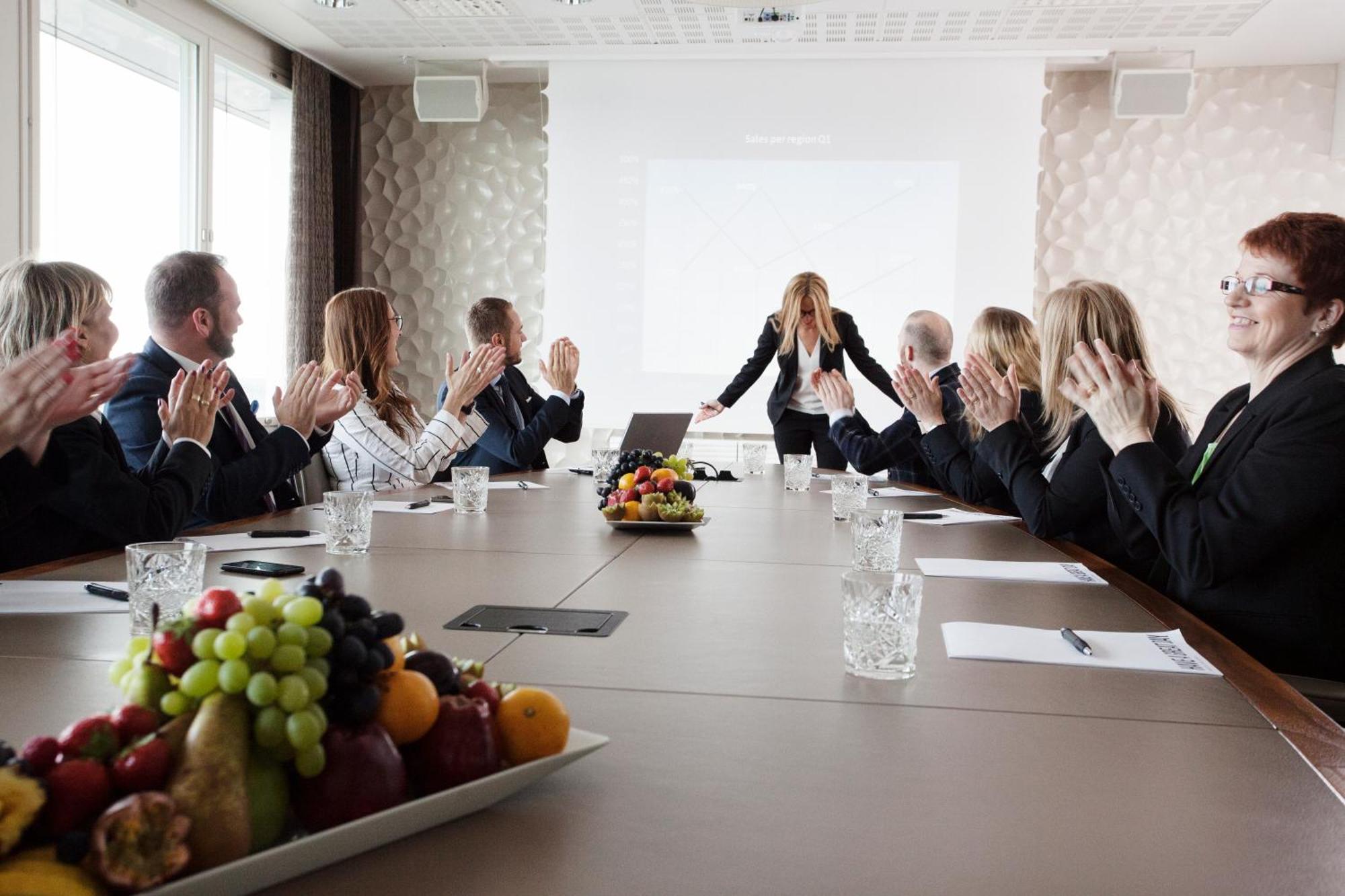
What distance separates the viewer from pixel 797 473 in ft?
11.4

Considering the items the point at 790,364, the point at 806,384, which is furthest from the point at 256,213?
the point at 806,384

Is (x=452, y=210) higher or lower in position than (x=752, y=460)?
higher

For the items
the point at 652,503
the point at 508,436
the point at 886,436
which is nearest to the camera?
the point at 652,503

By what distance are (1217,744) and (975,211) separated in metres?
5.88

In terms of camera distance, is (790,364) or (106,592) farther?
(790,364)

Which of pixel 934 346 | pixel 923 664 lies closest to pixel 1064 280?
pixel 934 346

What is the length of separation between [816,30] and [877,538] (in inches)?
189

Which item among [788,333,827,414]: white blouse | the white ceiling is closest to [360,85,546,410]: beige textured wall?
the white ceiling

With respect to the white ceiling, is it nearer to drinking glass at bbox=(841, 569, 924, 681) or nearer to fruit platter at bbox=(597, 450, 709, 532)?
fruit platter at bbox=(597, 450, 709, 532)

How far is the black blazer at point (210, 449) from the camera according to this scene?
8.89ft

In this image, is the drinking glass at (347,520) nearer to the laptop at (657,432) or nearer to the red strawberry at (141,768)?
the red strawberry at (141,768)

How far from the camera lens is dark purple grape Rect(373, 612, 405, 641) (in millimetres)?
716

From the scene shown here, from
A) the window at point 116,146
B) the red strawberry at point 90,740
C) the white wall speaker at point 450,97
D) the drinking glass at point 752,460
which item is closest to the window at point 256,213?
the window at point 116,146

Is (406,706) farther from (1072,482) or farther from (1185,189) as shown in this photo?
(1185,189)
